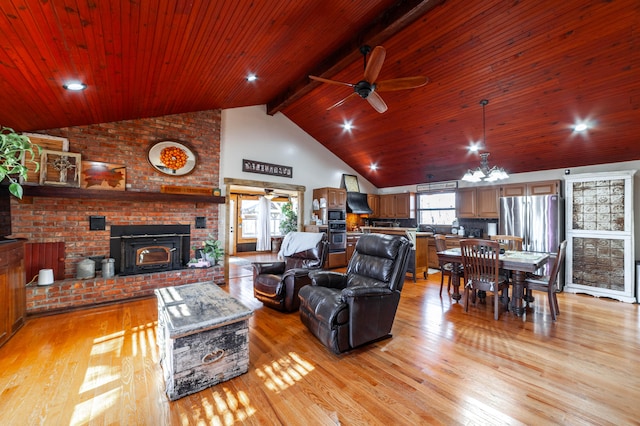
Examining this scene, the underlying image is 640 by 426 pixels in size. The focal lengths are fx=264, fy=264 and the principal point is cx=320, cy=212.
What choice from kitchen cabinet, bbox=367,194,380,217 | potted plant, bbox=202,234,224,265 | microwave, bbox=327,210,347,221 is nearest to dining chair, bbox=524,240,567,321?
microwave, bbox=327,210,347,221

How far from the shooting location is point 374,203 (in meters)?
8.25

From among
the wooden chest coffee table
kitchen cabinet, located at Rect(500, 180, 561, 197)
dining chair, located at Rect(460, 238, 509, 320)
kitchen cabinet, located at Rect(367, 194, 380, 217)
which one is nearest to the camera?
the wooden chest coffee table

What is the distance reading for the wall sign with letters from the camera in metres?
5.79

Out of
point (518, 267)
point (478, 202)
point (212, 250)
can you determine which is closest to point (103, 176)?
point (212, 250)

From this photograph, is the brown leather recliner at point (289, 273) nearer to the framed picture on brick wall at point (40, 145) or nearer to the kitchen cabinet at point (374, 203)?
the framed picture on brick wall at point (40, 145)

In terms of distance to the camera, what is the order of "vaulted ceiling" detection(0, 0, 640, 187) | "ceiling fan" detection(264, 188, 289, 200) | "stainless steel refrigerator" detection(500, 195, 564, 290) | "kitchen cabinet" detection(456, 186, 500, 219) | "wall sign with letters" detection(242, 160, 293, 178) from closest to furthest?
"vaulted ceiling" detection(0, 0, 640, 187) → "stainless steel refrigerator" detection(500, 195, 564, 290) → "wall sign with letters" detection(242, 160, 293, 178) → "kitchen cabinet" detection(456, 186, 500, 219) → "ceiling fan" detection(264, 188, 289, 200)

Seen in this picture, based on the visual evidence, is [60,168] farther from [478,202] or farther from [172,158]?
[478,202]

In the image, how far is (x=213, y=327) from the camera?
2.01 metres

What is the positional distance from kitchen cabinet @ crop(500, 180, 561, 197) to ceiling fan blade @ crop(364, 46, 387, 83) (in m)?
4.46

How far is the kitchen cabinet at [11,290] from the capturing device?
2.65 meters

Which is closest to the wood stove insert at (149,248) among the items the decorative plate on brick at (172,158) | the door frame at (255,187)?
the door frame at (255,187)

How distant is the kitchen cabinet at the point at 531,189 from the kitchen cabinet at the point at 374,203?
3320 mm

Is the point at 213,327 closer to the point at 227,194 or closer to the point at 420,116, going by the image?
the point at 227,194

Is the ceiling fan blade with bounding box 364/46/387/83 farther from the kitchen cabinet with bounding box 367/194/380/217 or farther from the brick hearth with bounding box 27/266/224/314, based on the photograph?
the kitchen cabinet with bounding box 367/194/380/217
